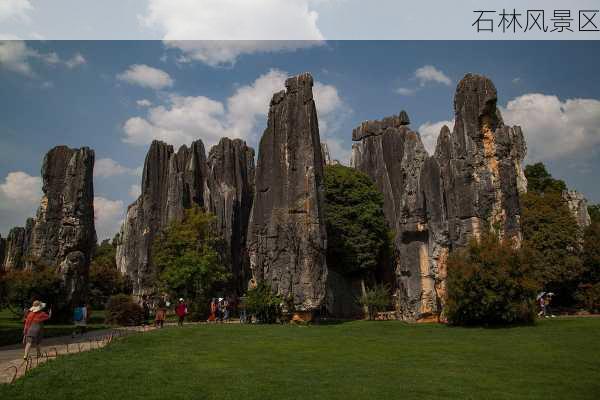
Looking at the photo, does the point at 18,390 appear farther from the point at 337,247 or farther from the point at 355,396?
the point at 337,247

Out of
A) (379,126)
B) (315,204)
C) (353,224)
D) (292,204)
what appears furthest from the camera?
(379,126)

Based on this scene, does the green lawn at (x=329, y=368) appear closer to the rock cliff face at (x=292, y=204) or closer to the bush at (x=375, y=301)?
the rock cliff face at (x=292, y=204)

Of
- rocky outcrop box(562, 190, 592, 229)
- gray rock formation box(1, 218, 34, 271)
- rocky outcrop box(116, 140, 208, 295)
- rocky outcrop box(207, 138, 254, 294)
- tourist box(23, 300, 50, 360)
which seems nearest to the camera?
tourist box(23, 300, 50, 360)

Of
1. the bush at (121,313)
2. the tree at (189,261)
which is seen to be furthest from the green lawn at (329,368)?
the tree at (189,261)

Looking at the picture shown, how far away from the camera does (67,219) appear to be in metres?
28.8

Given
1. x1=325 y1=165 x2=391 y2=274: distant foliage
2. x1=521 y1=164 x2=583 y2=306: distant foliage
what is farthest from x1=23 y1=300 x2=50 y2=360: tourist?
x1=521 y1=164 x2=583 y2=306: distant foliage

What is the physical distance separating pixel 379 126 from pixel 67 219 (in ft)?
114

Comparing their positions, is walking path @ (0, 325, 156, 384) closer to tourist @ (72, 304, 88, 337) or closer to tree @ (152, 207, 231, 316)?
tourist @ (72, 304, 88, 337)

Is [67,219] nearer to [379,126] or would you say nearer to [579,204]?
[379,126]

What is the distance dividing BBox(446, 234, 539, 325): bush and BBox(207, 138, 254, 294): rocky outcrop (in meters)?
29.5

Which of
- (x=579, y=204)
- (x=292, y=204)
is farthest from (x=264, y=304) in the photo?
(x=579, y=204)

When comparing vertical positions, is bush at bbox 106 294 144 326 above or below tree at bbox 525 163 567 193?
below

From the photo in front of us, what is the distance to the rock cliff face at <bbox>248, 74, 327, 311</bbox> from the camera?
84.8 feet

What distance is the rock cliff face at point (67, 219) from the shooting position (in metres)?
28.0
